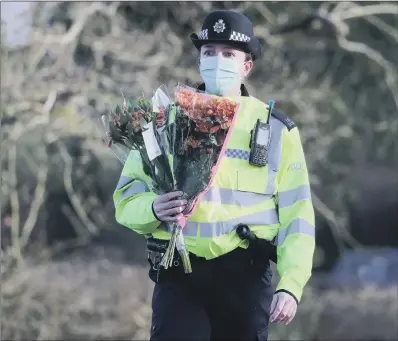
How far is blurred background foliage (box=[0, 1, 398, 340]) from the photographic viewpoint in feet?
24.3

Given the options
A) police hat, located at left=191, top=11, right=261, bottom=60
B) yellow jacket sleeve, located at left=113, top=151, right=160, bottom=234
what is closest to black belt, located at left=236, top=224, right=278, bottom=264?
yellow jacket sleeve, located at left=113, top=151, right=160, bottom=234

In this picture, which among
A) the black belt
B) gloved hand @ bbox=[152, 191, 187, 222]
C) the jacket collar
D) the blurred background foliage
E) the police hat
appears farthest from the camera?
the blurred background foliage

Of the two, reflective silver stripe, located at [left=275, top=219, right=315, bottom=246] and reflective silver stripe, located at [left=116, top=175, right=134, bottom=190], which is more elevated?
reflective silver stripe, located at [left=116, top=175, right=134, bottom=190]

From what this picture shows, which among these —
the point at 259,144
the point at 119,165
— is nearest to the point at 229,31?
the point at 259,144

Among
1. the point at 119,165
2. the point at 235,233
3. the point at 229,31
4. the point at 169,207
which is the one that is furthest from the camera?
the point at 119,165

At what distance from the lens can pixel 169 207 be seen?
3133 mm

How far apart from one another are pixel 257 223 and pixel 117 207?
0.50 meters

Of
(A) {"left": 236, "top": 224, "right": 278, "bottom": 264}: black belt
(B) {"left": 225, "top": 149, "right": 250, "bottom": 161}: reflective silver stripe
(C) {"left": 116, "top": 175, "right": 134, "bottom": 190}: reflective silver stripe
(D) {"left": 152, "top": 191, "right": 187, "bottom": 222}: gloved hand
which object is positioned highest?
(B) {"left": 225, "top": 149, "right": 250, "bottom": 161}: reflective silver stripe

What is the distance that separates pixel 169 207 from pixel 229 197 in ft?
0.76

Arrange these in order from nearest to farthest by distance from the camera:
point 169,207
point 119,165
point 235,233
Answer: point 169,207, point 235,233, point 119,165

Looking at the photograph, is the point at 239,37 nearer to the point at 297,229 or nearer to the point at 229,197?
the point at 229,197

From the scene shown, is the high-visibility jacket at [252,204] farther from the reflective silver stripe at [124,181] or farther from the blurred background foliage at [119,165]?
the blurred background foliage at [119,165]

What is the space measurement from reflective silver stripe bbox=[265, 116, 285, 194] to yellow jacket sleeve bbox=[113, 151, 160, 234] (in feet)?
1.30

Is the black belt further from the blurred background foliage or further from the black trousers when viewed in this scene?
the blurred background foliage
